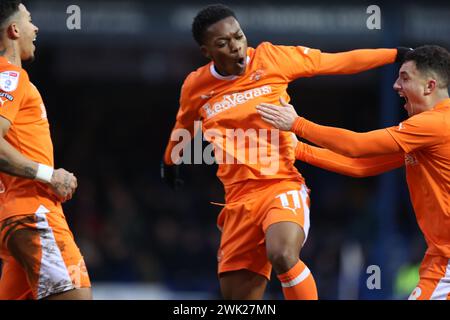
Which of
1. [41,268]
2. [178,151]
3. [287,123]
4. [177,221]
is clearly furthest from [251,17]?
[41,268]

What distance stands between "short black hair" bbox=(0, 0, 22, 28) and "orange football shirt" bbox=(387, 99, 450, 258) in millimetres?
2338

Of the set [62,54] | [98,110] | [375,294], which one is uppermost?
[62,54]

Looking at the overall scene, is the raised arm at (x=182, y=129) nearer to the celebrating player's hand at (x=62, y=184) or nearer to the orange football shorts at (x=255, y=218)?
the orange football shorts at (x=255, y=218)

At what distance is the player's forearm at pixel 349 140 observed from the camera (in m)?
5.53

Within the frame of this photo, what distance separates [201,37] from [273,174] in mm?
1047

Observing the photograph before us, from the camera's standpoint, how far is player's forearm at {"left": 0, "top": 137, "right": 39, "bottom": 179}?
501 centimetres

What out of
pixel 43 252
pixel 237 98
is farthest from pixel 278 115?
pixel 43 252

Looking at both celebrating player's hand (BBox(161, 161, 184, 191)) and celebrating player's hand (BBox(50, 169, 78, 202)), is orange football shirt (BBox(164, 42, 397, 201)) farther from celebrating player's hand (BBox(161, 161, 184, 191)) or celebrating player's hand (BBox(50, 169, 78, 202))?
celebrating player's hand (BBox(50, 169, 78, 202))

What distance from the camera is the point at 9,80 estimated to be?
17.0ft

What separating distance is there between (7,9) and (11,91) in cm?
61

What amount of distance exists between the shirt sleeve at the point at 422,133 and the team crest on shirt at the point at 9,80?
221 centimetres

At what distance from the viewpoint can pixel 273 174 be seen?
598 cm

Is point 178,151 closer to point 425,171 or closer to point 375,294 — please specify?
point 425,171

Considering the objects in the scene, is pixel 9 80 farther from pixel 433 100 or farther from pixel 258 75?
pixel 433 100
